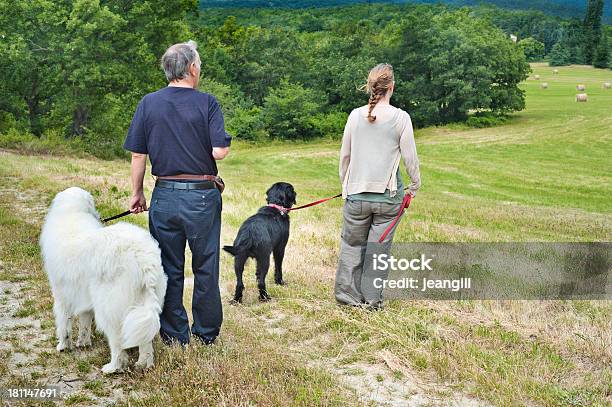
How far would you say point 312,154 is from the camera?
36156mm

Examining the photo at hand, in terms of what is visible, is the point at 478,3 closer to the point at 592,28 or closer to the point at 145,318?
the point at 592,28

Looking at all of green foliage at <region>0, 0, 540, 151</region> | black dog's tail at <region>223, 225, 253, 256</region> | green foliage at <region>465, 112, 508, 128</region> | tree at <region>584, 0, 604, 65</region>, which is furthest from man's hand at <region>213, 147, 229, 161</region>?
tree at <region>584, 0, 604, 65</region>

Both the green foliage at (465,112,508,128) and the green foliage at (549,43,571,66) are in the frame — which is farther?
the green foliage at (549,43,571,66)

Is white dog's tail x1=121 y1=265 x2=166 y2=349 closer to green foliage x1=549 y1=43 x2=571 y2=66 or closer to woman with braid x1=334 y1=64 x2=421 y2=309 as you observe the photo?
woman with braid x1=334 y1=64 x2=421 y2=309

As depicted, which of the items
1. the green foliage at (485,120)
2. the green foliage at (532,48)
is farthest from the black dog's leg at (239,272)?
the green foliage at (532,48)


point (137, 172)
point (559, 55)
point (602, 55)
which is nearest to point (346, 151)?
point (137, 172)

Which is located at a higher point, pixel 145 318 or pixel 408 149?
pixel 408 149

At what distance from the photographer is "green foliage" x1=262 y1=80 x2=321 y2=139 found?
46031 mm

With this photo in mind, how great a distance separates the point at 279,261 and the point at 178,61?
2.97 m

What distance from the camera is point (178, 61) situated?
427cm

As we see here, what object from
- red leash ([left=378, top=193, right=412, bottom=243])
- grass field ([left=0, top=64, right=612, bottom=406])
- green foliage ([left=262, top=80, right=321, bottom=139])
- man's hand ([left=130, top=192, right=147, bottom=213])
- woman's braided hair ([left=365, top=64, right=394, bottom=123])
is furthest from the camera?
green foliage ([left=262, top=80, right=321, bottom=139])

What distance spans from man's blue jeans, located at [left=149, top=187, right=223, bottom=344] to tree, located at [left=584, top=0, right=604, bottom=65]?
2933 inches

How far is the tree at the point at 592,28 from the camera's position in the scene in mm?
68875

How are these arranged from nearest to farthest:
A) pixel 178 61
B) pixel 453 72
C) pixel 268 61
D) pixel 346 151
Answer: pixel 178 61 < pixel 346 151 < pixel 453 72 < pixel 268 61
